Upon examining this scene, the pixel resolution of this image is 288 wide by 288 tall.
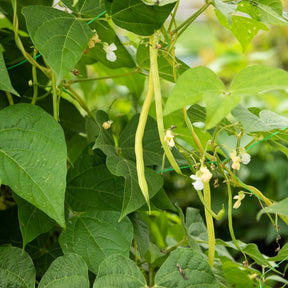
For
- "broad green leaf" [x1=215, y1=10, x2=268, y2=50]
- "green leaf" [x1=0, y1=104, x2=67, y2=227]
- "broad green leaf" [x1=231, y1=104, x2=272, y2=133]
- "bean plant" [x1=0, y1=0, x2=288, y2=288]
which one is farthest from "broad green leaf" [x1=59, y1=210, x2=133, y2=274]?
"broad green leaf" [x1=215, y1=10, x2=268, y2=50]

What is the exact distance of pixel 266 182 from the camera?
2.14m

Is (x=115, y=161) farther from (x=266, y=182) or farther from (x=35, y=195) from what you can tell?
(x=266, y=182)

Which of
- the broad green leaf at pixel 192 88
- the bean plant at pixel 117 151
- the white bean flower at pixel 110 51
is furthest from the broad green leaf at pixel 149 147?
the broad green leaf at pixel 192 88

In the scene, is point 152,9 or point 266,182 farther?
point 266,182

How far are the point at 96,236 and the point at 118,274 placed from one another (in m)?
0.08

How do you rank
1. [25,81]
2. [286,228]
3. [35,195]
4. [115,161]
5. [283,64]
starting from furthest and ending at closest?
[283,64]
[286,228]
[25,81]
[115,161]
[35,195]

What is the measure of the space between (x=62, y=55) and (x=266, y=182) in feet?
5.75

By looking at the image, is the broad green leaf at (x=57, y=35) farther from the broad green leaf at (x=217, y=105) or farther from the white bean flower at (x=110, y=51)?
the broad green leaf at (x=217, y=105)

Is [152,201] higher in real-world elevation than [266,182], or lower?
higher

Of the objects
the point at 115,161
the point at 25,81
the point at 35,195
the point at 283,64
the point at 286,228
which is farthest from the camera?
the point at 283,64

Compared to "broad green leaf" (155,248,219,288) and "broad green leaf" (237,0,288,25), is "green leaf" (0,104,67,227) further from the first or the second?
"broad green leaf" (237,0,288,25)

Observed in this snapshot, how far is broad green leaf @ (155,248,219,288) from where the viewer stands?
557 mm

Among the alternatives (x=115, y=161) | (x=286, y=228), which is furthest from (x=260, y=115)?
(x=286, y=228)

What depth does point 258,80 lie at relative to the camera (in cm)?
46
